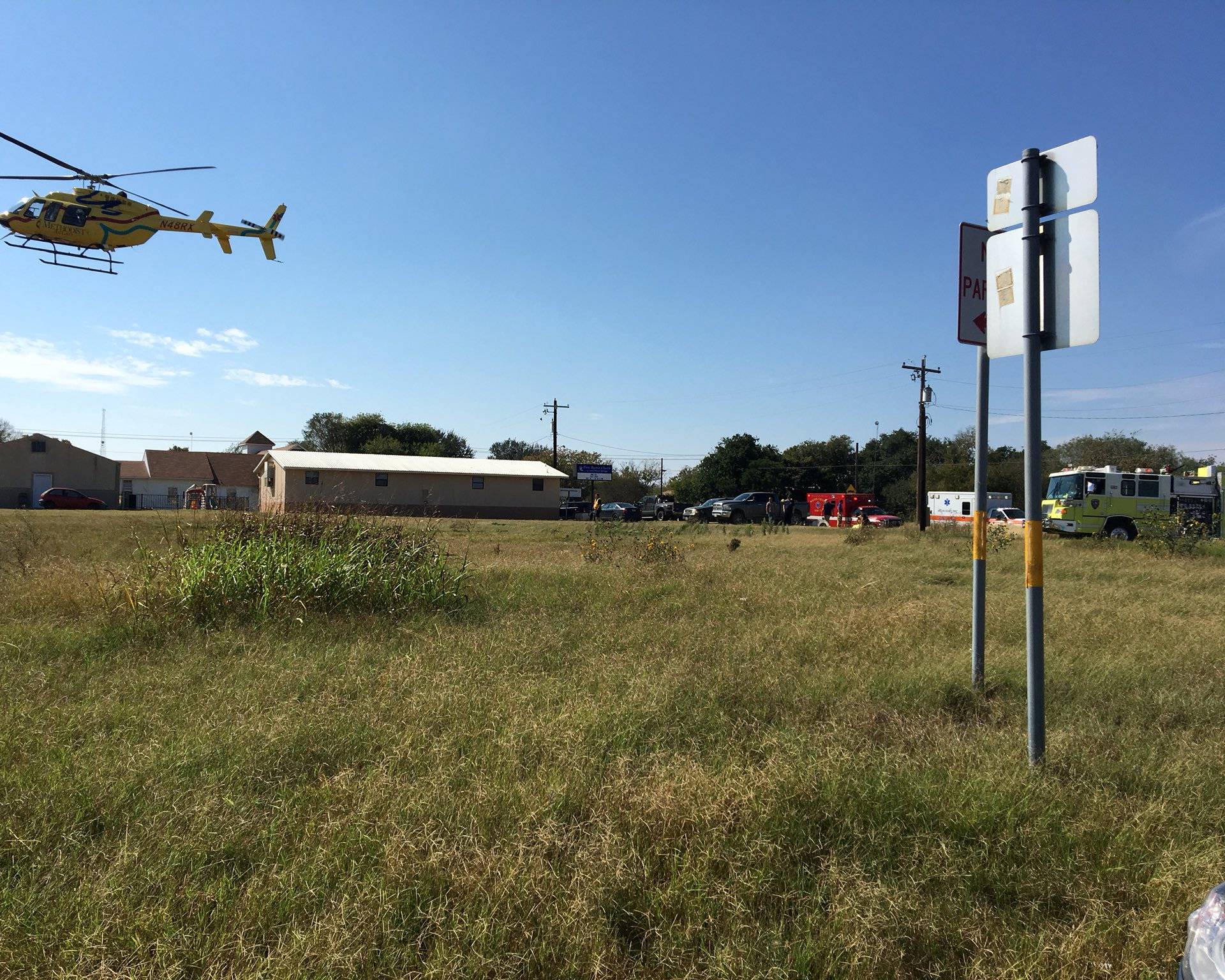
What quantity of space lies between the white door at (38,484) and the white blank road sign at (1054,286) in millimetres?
62786

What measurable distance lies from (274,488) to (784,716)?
46.6 meters

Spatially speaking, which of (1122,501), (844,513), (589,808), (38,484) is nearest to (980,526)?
(589,808)

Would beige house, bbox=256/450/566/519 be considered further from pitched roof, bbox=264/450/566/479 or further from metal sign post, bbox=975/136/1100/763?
metal sign post, bbox=975/136/1100/763

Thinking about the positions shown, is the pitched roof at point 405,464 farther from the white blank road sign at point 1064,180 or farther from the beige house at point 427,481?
the white blank road sign at point 1064,180

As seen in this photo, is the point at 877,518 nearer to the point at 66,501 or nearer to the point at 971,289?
the point at 971,289

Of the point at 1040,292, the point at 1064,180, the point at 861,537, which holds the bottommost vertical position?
the point at 861,537

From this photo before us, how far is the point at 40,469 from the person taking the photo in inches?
2071

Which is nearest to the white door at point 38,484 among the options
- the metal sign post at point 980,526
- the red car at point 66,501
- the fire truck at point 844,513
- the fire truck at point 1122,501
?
the red car at point 66,501

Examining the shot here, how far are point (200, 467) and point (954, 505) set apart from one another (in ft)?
202

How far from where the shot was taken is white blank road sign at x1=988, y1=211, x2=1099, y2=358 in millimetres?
3697

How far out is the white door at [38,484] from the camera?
52.0m

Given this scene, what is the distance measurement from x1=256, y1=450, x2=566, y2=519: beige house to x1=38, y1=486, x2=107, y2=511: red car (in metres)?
10.3

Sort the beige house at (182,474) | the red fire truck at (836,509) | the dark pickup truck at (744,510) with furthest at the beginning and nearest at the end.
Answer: the beige house at (182,474), the dark pickup truck at (744,510), the red fire truck at (836,509)

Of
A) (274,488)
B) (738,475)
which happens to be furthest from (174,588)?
(738,475)
